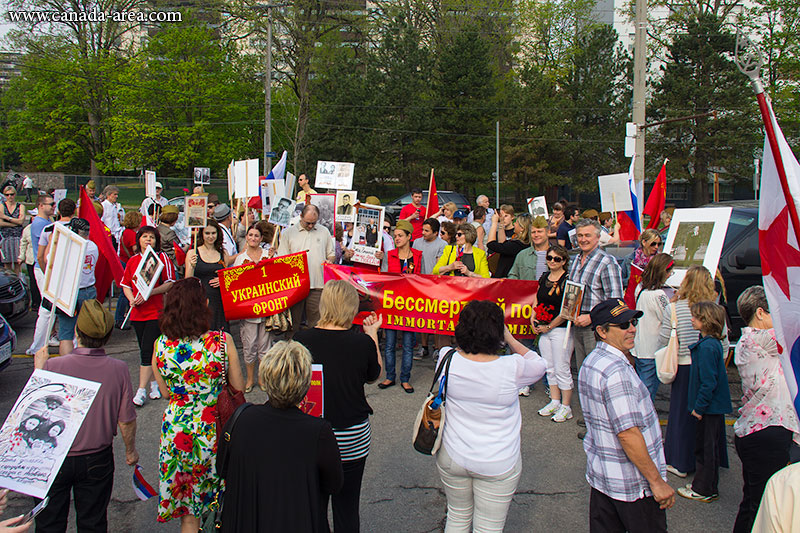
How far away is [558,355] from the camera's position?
637cm

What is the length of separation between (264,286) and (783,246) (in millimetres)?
5816

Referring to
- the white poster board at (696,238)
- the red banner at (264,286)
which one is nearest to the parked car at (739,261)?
the white poster board at (696,238)

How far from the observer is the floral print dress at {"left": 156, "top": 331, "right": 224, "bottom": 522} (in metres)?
3.67

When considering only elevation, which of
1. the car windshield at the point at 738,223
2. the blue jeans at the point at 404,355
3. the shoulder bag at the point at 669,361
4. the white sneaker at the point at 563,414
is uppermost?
the car windshield at the point at 738,223

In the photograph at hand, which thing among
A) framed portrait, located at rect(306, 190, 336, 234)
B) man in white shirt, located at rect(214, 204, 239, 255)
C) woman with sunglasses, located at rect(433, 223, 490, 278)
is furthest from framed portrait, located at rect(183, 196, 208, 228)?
woman with sunglasses, located at rect(433, 223, 490, 278)

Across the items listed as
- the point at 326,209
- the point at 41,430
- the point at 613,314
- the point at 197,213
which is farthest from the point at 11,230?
the point at 613,314

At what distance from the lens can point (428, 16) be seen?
45.1m

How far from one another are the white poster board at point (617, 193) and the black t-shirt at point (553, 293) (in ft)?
11.6

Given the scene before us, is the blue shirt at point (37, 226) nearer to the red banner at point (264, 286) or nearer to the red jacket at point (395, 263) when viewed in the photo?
the red banner at point (264, 286)

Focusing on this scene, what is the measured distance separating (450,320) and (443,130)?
102 ft

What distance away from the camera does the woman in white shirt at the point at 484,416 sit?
10.9 feet

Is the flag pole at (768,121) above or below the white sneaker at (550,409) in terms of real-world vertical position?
above

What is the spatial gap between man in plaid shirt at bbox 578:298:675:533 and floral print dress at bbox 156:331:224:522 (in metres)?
2.12

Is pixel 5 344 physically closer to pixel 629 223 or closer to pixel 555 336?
pixel 555 336
